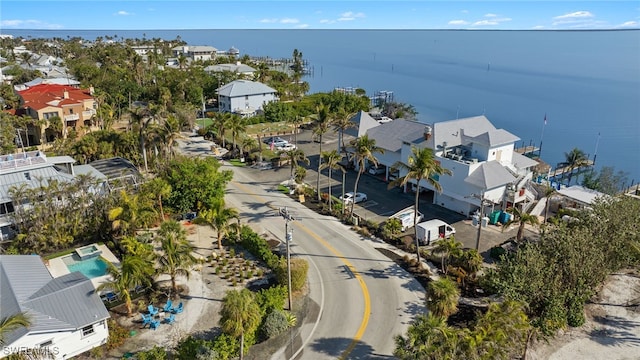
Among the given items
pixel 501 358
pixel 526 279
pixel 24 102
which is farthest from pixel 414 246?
pixel 24 102


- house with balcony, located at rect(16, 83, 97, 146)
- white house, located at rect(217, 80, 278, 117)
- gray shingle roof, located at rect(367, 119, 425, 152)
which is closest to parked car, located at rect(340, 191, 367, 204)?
gray shingle roof, located at rect(367, 119, 425, 152)

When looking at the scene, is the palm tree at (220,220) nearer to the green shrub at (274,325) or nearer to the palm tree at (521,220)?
the green shrub at (274,325)

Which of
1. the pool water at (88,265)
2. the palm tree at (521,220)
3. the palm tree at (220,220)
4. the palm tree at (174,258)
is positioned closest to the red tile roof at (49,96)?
the pool water at (88,265)

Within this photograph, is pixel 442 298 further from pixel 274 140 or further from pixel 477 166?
pixel 274 140

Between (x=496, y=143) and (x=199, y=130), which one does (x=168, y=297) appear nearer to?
(x=496, y=143)

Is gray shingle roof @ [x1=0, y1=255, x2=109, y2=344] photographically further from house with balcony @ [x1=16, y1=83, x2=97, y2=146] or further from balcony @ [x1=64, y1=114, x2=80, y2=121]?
balcony @ [x1=64, y1=114, x2=80, y2=121]
